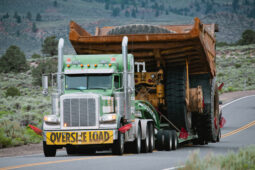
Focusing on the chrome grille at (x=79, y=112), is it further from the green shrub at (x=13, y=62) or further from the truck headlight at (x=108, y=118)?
the green shrub at (x=13, y=62)

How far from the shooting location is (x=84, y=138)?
14.2 meters

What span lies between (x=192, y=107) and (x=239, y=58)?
88.5m

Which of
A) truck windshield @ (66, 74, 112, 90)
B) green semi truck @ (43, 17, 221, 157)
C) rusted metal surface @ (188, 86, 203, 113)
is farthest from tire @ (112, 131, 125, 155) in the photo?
rusted metal surface @ (188, 86, 203, 113)

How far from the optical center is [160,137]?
1797 centimetres

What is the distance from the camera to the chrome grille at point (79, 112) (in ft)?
47.1

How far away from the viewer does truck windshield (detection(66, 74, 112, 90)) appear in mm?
15211

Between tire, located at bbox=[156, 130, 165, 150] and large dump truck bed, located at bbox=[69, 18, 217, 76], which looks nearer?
large dump truck bed, located at bbox=[69, 18, 217, 76]

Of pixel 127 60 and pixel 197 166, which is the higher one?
pixel 127 60

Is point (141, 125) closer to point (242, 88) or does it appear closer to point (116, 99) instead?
point (116, 99)

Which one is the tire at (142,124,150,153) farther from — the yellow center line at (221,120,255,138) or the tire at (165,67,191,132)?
the yellow center line at (221,120,255,138)

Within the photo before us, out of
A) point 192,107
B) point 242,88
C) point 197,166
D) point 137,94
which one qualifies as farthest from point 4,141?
point 242,88

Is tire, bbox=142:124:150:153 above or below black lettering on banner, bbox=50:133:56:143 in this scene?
below

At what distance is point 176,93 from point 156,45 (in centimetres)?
195

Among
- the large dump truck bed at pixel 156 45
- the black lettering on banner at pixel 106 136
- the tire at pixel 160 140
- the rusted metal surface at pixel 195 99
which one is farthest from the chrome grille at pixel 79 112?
the rusted metal surface at pixel 195 99
